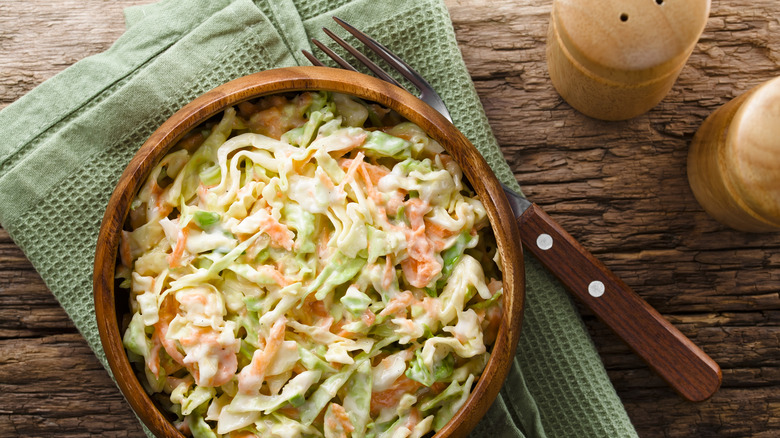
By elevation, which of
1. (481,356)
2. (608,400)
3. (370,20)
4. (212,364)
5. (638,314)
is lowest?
(608,400)

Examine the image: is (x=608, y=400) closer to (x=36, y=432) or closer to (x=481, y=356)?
(x=481, y=356)

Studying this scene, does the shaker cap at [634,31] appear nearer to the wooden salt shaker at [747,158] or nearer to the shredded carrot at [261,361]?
the wooden salt shaker at [747,158]

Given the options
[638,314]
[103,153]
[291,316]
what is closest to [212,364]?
[291,316]

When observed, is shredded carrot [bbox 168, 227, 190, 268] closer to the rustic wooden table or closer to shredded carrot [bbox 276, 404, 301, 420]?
shredded carrot [bbox 276, 404, 301, 420]

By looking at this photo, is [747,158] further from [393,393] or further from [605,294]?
[393,393]

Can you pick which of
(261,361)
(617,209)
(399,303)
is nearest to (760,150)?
(617,209)

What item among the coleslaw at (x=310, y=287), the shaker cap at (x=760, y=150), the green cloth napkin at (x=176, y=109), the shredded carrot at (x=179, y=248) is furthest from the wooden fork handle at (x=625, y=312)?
the shredded carrot at (x=179, y=248)
